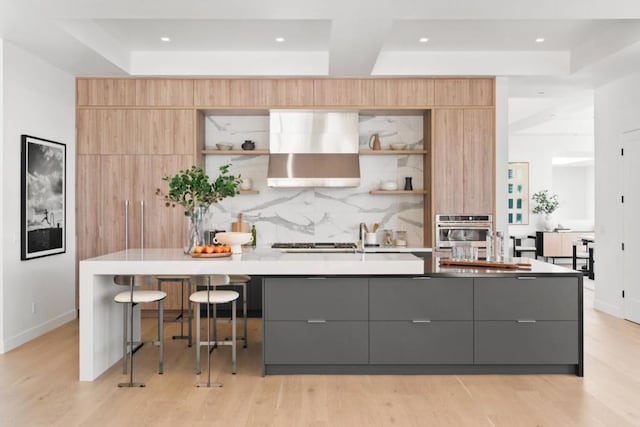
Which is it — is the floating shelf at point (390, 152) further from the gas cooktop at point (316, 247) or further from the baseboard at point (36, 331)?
the baseboard at point (36, 331)

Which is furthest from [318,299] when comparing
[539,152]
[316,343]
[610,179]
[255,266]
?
[539,152]

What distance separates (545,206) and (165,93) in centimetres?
861

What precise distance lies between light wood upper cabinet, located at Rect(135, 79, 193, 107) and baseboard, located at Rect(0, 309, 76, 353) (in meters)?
2.51

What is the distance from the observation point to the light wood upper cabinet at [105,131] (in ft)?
19.9

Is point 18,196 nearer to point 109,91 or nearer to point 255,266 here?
point 109,91

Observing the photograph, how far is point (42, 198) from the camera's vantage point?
208 inches

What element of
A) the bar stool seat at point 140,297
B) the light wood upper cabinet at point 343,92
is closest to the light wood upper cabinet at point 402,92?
the light wood upper cabinet at point 343,92

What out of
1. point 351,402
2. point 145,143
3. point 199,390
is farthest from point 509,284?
point 145,143

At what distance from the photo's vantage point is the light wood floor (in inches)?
123

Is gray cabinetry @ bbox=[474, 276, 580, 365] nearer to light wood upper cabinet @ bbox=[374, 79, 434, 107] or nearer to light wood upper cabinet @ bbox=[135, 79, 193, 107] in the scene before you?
light wood upper cabinet @ bbox=[374, 79, 434, 107]

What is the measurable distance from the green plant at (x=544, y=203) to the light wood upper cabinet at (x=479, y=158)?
6055 millimetres

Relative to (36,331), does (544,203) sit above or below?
above

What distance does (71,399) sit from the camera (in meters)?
3.48

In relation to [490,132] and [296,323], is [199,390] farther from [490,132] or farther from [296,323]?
[490,132]
